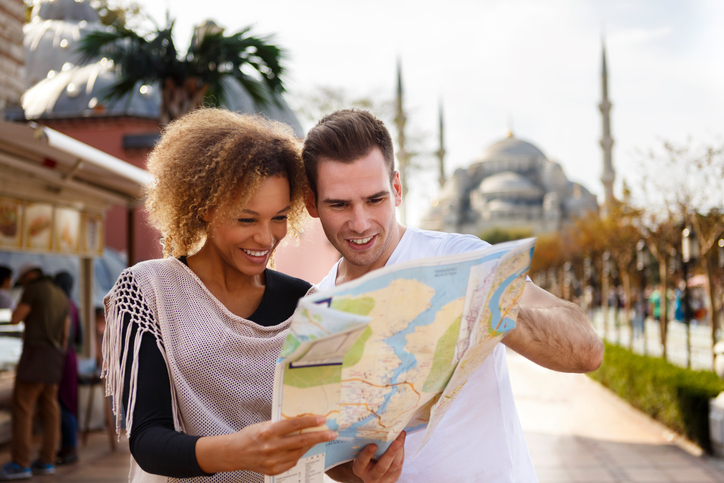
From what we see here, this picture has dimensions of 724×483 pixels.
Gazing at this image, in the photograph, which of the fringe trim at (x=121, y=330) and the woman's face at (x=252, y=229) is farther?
the woman's face at (x=252, y=229)

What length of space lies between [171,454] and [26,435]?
5258 mm

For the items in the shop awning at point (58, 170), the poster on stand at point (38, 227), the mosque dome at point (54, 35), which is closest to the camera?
the shop awning at point (58, 170)

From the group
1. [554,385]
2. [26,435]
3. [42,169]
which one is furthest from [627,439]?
[42,169]

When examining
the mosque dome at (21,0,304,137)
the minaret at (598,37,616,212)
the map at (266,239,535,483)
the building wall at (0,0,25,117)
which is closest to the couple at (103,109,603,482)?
the map at (266,239,535,483)

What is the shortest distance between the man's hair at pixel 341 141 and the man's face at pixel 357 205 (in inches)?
0.7

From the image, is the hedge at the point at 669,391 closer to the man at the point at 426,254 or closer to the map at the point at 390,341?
the man at the point at 426,254

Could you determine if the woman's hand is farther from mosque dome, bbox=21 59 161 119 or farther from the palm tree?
mosque dome, bbox=21 59 161 119

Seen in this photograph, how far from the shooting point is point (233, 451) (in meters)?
1.20

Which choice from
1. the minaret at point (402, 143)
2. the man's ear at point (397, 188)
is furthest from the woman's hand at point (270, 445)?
the minaret at point (402, 143)

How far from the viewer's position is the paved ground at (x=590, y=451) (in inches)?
241

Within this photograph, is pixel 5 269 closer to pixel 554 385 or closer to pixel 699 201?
pixel 554 385

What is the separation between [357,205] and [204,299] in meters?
0.52

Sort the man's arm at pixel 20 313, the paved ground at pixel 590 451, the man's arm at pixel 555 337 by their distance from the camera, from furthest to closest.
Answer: the paved ground at pixel 590 451
the man's arm at pixel 20 313
the man's arm at pixel 555 337

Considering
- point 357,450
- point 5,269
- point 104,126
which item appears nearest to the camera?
point 357,450
